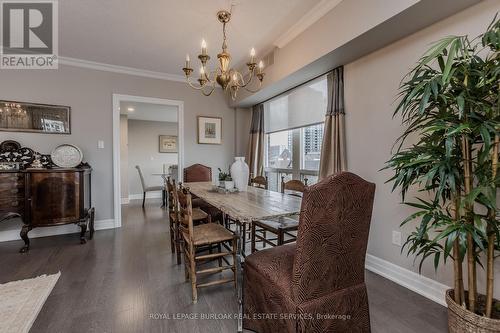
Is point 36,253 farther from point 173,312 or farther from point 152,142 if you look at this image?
point 152,142

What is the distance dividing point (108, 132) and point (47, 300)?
8.57 feet

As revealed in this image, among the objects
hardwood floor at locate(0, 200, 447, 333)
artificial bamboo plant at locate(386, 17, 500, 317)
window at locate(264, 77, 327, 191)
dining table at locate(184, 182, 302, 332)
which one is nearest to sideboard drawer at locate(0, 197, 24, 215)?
hardwood floor at locate(0, 200, 447, 333)

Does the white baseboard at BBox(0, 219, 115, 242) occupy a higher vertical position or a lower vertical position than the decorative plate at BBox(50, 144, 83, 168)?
lower

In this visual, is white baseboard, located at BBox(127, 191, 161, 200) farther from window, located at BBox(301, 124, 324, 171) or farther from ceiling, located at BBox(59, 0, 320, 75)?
window, located at BBox(301, 124, 324, 171)

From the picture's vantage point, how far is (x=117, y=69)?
380cm

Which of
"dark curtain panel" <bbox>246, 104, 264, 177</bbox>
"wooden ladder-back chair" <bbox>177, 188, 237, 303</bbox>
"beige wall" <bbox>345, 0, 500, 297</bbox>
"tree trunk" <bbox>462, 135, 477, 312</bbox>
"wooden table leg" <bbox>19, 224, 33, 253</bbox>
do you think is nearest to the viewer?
"tree trunk" <bbox>462, 135, 477, 312</bbox>

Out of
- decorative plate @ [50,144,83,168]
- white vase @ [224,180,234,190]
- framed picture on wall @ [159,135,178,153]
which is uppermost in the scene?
framed picture on wall @ [159,135,178,153]

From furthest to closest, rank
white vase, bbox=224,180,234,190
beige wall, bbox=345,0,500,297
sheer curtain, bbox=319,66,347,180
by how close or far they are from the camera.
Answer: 1. sheer curtain, bbox=319,66,347,180
2. white vase, bbox=224,180,234,190
3. beige wall, bbox=345,0,500,297

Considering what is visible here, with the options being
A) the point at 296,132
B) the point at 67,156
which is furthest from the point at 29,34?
the point at 296,132

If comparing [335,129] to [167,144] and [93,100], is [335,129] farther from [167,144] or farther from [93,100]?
[167,144]

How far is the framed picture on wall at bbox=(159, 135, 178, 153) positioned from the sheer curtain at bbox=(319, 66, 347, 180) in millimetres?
5763

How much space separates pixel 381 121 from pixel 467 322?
165cm

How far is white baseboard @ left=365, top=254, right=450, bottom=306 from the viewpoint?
1880mm

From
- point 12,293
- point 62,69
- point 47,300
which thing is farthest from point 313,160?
point 62,69
